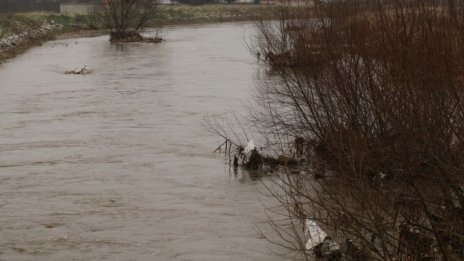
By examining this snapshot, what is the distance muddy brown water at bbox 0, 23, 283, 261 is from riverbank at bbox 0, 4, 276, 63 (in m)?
5.07

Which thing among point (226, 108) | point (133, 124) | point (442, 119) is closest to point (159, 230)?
Answer: point (442, 119)

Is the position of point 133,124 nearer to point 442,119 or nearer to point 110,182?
point 110,182

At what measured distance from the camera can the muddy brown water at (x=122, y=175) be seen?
8.90 m

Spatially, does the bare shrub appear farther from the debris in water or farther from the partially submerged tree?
the partially submerged tree

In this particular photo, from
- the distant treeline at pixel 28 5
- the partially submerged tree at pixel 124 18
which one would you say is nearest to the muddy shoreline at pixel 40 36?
the partially submerged tree at pixel 124 18

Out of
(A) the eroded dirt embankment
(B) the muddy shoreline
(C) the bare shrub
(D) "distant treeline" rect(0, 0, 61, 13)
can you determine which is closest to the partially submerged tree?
(B) the muddy shoreline

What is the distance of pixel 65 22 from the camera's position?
5816 centimetres

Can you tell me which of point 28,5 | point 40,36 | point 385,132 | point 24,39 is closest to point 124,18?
point 40,36

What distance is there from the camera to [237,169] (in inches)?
486

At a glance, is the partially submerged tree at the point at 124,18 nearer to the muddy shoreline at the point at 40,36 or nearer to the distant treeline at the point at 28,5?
the muddy shoreline at the point at 40,36

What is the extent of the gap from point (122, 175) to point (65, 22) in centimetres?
4817

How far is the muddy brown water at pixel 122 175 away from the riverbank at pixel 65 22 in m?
5.07

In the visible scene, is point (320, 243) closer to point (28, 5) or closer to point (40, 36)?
point (40, 36)

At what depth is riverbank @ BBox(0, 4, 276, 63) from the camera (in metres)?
38.4
